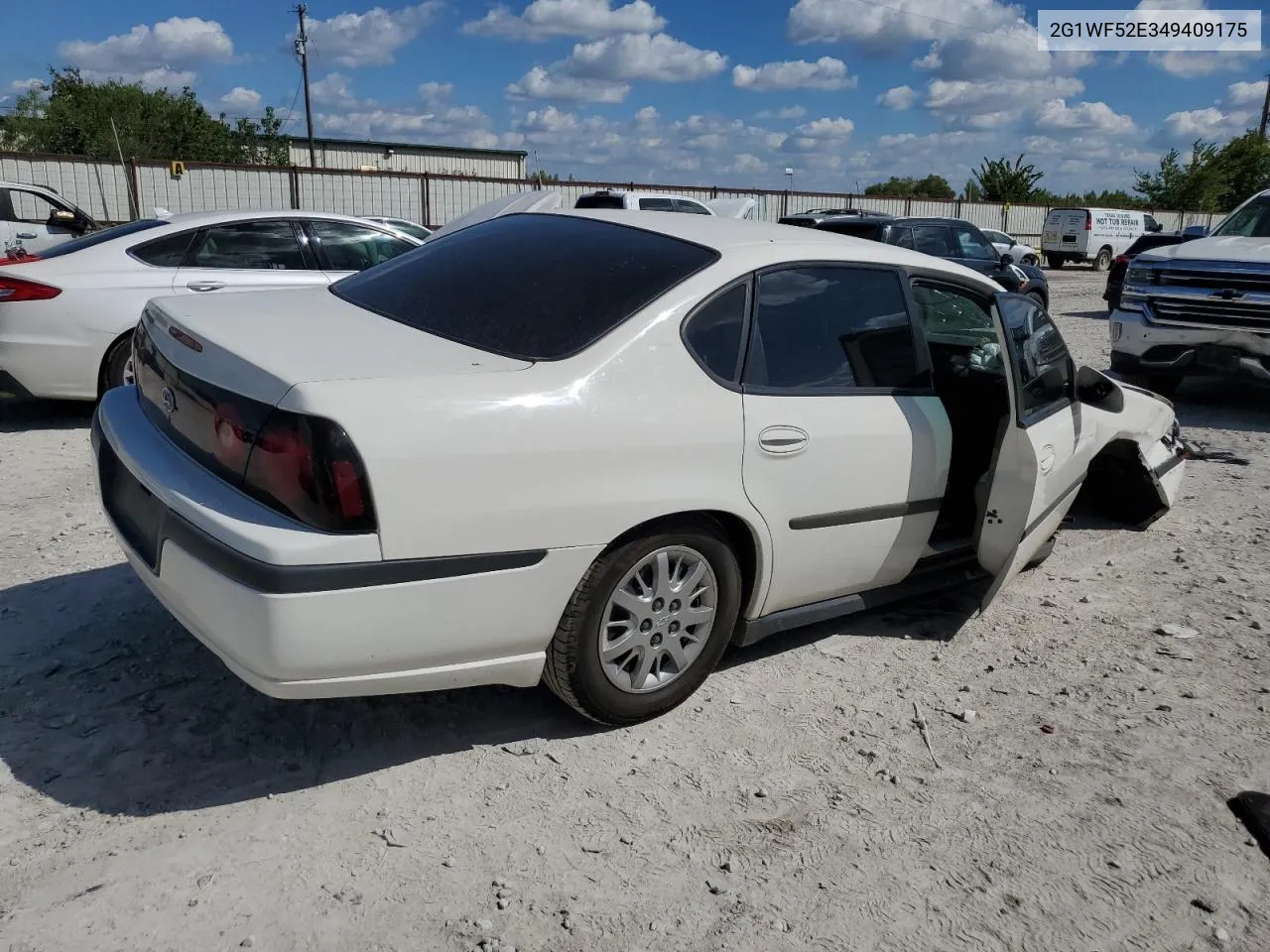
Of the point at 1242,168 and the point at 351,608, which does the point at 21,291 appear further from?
the point at 1242,168

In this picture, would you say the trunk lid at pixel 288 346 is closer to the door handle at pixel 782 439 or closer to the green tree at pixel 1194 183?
the door handle at pixel 782 439

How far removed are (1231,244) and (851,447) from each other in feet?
22.9

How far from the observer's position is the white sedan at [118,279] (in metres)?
6.34

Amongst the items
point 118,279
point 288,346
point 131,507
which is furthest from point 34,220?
point 288,346

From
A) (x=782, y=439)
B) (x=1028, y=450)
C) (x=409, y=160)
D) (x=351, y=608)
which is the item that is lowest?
(x=351, y=608)

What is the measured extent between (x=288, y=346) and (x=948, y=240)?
12891 millimetres

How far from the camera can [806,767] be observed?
3.18m

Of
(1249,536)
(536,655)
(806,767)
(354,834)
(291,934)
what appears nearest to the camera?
(291,934)

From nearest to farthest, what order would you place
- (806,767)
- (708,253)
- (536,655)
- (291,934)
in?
(291,934), (536,655), (806,767), (708,253)

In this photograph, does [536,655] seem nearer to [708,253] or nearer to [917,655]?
[708,253]

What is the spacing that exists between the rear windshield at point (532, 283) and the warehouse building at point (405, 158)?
177 feet

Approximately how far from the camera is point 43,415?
730 cm

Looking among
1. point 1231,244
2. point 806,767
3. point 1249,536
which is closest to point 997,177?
point 1231,244

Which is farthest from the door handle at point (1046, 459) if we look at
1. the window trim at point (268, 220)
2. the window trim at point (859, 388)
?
the window trim at point (268, 220)
